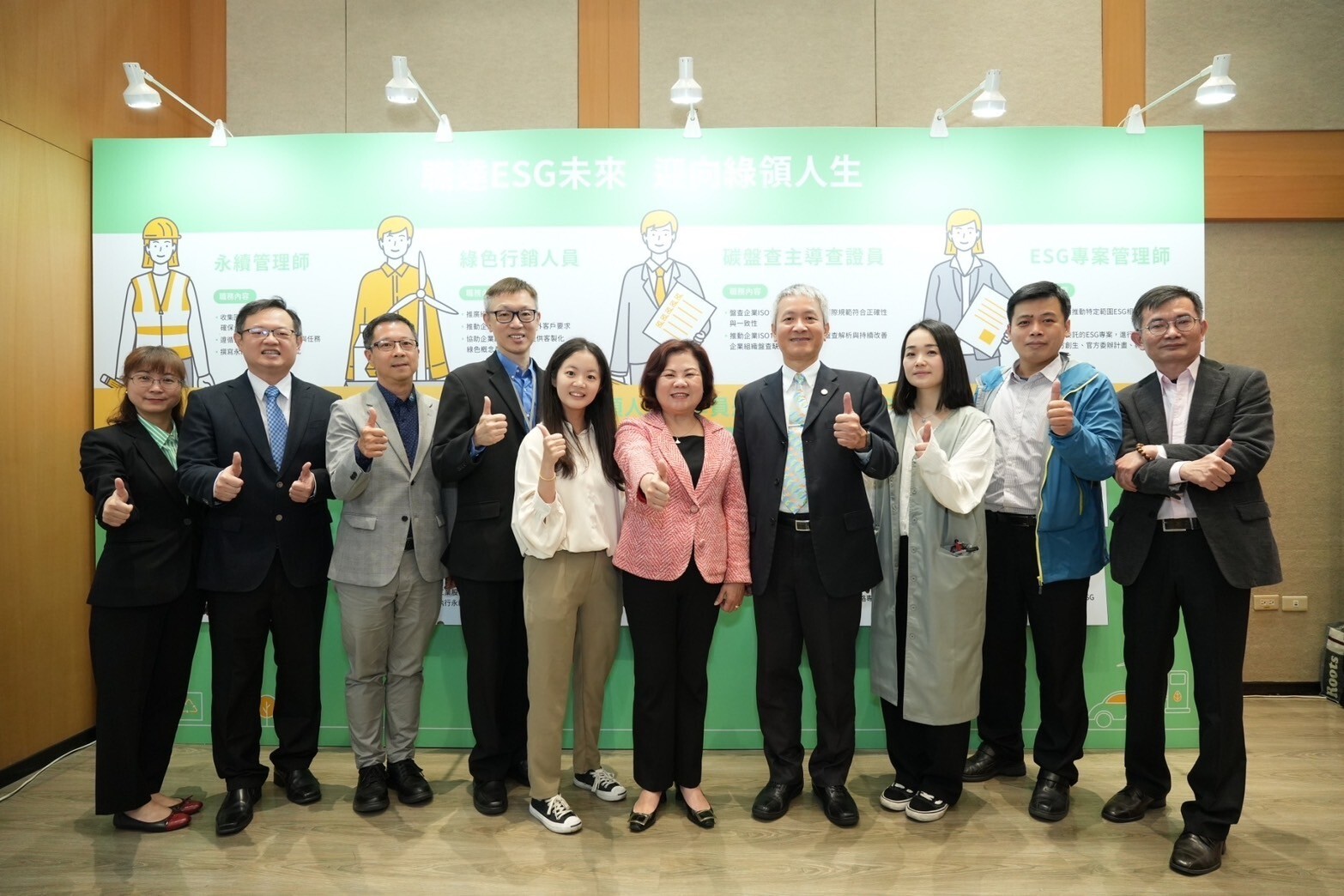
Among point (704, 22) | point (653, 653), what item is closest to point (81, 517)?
point (653, 653)

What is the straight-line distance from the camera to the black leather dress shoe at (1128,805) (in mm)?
2881

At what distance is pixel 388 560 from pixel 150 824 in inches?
50.9

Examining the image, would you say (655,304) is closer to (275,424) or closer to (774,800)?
Answer: (275,424)

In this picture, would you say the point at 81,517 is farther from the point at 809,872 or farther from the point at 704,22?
the point at 704,22

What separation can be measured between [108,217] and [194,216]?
1.41 ft

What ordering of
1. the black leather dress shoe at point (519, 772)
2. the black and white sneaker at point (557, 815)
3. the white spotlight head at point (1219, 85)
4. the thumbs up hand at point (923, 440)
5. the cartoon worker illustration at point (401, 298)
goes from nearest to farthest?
the thumbs up hand at point (923, 440), the black and white sneaker at point (557, 815), the black leather dress shoe at point (519, 772), the white spotlight head at point (1219, 85), the cartoon worker illustration at point (401, 298)

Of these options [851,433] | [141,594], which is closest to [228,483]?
[141,594]

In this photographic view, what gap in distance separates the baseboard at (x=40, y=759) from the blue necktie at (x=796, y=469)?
352 cm

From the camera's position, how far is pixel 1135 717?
2.85m

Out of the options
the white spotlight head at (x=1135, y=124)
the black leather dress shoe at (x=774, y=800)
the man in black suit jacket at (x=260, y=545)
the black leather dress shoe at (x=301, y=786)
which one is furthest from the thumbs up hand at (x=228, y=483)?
the white spotlight head at (x=1135, y=124)

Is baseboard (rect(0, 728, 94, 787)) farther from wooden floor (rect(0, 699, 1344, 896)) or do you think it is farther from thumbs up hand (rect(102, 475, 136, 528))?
thumbs up hand (rect(102, 475, 136, 528))

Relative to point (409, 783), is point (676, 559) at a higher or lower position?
higher

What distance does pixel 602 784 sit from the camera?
10.0ft

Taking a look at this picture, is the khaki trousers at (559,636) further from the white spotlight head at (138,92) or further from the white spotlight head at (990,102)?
the white spotlight head at (138,92)
